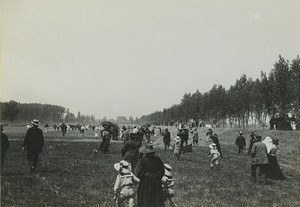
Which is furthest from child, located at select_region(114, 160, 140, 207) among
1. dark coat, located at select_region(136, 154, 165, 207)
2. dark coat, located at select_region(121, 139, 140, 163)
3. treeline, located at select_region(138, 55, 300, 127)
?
treeline, located at select_region(138, 55, 300, 127)

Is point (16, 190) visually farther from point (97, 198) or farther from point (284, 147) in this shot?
point (284, 147)

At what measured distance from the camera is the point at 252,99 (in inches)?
2844

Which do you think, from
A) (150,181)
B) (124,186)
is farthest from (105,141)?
(150,181)

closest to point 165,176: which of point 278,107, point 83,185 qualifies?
point 83,185

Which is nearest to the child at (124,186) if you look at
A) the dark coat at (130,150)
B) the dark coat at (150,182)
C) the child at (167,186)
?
the dark coat at (150,182)

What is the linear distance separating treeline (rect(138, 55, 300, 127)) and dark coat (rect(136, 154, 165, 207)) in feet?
144

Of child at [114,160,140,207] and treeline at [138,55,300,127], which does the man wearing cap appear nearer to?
child at [114,160,140,207]

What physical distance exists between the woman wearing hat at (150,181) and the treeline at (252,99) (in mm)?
43891

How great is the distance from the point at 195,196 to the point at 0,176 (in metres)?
6.78

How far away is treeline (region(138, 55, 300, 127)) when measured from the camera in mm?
54844

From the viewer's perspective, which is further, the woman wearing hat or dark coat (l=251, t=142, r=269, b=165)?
dark coat (l=251, t=142, r=269, b=165)

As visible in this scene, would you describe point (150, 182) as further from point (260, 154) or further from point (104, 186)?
point (260, 154)

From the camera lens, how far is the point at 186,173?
17828 millimetres

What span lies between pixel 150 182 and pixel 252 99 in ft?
213
